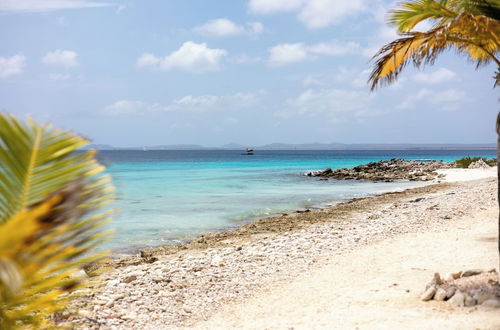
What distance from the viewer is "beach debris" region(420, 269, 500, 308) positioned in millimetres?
4981

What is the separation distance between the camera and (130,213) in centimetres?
1886

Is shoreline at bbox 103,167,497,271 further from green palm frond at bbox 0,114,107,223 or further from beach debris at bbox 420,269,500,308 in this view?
green palm frond at bbox 0,114,107,223

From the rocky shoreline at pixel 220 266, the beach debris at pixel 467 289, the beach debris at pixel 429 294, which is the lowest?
the rocky shoreline at pixel 220 266

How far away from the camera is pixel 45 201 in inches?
67.7

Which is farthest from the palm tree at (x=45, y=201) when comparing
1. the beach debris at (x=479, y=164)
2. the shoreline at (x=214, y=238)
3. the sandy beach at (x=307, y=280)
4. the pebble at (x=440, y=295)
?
the beach debris at (x=479, y=164)

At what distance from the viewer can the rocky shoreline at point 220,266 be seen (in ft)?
19.8

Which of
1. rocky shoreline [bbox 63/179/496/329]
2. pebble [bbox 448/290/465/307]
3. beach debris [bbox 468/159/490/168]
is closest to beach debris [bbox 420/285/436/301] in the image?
pebble [bbox 448/290/465/307]

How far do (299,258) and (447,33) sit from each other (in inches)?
194

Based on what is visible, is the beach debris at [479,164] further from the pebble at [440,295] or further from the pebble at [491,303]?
the pebble at [491,303]

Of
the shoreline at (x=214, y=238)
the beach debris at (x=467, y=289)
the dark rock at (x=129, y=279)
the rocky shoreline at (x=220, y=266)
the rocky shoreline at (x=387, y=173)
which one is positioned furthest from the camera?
the rocky shoreline at (x=387, y=173)

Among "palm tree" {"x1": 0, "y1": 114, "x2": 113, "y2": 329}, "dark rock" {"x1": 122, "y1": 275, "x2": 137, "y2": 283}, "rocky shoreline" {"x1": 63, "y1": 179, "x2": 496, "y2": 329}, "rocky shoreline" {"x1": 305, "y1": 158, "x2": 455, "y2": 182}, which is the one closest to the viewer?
"palm tree" {"x1": 0, "y1": 114, "x2": 113, "y2": 329}

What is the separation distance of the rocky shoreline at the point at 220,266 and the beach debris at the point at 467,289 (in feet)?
8.64

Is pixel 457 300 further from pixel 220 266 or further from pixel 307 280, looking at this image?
pixel 220 266

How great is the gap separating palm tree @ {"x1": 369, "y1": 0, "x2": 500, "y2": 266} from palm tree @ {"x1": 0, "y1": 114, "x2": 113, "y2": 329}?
189 inches
